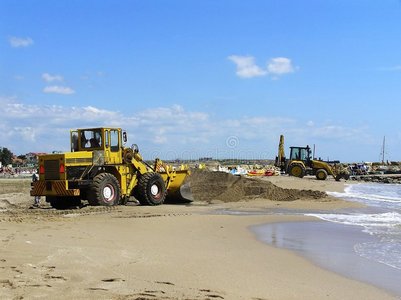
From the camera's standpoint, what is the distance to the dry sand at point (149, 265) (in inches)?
225

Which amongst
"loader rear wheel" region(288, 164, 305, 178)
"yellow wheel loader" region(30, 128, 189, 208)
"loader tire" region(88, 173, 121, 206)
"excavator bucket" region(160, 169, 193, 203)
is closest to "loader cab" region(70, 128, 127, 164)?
"yellow wheel loader" region(30, 128, 189, 208)

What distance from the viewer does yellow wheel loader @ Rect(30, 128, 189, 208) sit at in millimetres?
16516

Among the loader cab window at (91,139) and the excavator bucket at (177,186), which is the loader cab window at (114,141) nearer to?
the loader cab window at (91,139)

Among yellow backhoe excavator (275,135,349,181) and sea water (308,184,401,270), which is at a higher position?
yellow backhoe excavator (275,135,349,181)

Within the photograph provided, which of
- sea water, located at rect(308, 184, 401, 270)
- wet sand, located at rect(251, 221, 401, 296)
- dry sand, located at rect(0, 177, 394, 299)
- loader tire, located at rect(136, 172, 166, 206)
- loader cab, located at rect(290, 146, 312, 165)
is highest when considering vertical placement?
loader cab, located at rect(290, 146, 312, 165)

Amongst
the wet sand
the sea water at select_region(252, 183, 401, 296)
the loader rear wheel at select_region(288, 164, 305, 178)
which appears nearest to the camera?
the wet sand

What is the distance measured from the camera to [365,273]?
25.2ft

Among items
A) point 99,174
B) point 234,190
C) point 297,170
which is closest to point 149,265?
point 99,174

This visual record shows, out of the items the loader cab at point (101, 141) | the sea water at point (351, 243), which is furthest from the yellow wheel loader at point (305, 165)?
the loader cab at point (101, 141)

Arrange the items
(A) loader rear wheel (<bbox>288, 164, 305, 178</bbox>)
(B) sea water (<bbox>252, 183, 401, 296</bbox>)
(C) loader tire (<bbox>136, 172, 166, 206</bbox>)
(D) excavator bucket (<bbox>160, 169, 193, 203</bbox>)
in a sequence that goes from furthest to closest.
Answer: (A) loader rear wheel (<bbox>288, 164, 305, 178</bbox>) → (D) excavator bucket (<bbox>160, 169, 193, 203</bbox>) → (C) loader tire (<bbox>136, 172, 166, 206</bbox>) → (B) sea water (<bbox>252, 183, 401, 296</bbox>)

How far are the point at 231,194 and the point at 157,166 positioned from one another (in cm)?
482

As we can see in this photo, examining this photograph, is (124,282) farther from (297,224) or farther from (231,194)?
(231,194)

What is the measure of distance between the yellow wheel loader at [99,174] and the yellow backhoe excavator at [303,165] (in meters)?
23.7

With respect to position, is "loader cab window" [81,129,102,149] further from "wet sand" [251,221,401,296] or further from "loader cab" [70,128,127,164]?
"wet sand" [251,221,401,296]
